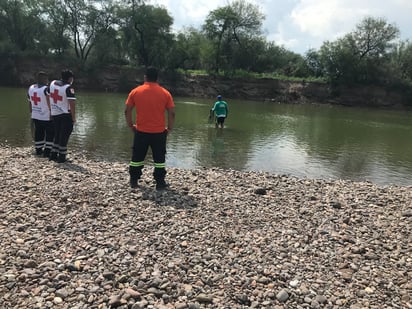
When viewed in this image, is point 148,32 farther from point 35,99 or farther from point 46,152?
point 46,152

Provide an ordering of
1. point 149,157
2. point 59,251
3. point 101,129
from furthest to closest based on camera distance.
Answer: point 101,129 → point 149,157 → point 59,251

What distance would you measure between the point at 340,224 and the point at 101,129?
15.0 metres

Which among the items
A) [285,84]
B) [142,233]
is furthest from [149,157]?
[285,84]

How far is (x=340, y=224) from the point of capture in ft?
23.3

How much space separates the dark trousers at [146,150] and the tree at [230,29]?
59.4 meters

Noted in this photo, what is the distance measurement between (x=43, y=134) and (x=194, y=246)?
24.8 feet

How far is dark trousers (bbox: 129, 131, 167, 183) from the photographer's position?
8.18 m

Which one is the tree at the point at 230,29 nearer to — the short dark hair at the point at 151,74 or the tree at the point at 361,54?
the tree at the point at 361,54

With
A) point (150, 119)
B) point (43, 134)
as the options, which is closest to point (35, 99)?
point (43, 134)

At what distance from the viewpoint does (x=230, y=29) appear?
6694cm

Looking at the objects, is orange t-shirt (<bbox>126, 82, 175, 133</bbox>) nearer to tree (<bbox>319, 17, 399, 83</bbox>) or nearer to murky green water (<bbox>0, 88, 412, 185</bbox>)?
murky green water (<bbox>0, 88, 412, 185</bbox>)

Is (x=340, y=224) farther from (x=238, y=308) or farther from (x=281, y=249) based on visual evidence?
(x=238, y=308)

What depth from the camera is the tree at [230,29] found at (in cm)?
6594

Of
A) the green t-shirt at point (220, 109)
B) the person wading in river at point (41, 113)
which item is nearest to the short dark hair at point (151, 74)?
the person wading in river at point (41, 113)
